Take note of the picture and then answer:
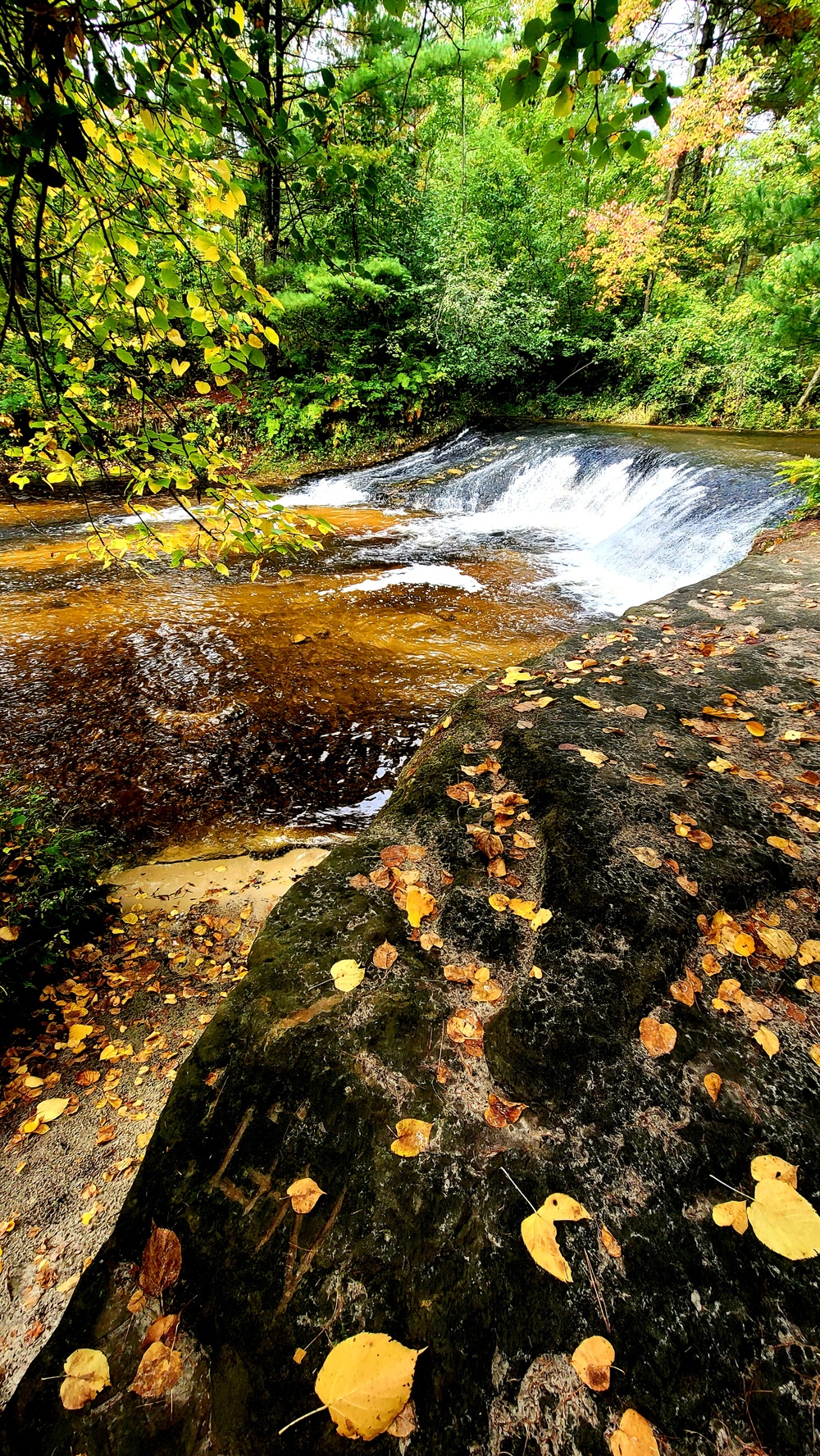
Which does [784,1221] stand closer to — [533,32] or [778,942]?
[778,942]

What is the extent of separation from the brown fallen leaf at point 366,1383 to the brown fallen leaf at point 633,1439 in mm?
329

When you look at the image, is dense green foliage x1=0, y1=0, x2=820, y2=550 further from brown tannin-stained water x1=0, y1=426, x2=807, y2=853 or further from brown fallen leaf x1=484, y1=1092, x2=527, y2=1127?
brown fallen leaf x1=484, y1=1092, x2=527, y2=1127

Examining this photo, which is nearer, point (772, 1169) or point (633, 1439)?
point (633, 1439)

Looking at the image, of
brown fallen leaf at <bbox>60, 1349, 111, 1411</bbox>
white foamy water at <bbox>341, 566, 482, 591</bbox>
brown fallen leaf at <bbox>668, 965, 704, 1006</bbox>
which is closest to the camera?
brown fallen leaf at <bbox>60, 1349, 111, 1411</bbox>

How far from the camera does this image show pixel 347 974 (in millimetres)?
1553

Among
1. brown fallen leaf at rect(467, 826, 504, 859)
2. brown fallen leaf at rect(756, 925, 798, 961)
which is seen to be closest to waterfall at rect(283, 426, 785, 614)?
brown fallen leaf at rect(467, 826, 504, 859)

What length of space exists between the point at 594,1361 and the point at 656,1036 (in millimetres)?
615

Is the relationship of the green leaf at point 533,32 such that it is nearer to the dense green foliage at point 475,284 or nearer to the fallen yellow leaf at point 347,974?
the dense green foliage at point 475,284

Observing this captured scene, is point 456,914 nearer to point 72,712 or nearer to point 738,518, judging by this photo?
point 72,712

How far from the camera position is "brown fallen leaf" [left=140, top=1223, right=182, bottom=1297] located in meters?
1.09

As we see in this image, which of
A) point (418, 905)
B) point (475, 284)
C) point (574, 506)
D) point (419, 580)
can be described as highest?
point (475, 284)

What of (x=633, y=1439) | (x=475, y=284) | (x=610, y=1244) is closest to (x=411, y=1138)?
Answer: (x=610, y=1244)

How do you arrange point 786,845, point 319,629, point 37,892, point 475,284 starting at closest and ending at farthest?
point 786,845 → point 37,892 → point 319,629 → point 475,284

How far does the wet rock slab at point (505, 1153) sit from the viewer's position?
931 millimetres
